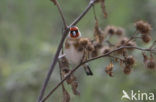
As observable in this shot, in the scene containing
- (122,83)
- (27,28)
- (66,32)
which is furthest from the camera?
(27,28)

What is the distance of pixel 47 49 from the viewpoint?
13.1ft

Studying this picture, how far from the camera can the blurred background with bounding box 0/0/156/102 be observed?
Answer: 3561 millimetres

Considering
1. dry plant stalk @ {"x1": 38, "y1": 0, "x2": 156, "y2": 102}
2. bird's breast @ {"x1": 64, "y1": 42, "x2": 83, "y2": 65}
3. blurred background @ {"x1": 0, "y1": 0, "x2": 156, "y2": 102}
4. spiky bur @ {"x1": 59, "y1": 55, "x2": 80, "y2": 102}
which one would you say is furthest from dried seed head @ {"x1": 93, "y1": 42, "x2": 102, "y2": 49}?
blurred background @ {"x1": 0, "y1": 0, "x2": 156, "y2": 102}

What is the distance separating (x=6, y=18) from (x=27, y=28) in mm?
372

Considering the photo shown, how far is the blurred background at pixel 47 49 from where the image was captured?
140 inches

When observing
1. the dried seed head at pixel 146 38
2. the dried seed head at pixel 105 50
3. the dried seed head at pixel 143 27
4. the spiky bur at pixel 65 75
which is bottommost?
the spiky bur at pixel 65 75

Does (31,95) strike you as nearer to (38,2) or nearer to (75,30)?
(38,2)

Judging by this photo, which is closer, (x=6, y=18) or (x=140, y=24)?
(x=140, y=24)

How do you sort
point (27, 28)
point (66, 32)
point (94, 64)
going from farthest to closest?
point (27, 28)
point (94, 64)
point (66, 32)

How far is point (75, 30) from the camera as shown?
2193mm

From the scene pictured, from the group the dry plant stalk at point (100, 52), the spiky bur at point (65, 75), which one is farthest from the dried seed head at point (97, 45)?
the spiky bur at point (65, 75)

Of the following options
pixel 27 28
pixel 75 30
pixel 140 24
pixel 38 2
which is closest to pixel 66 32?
pixel 75 30

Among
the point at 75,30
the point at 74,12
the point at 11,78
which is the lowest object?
the point at 11,78

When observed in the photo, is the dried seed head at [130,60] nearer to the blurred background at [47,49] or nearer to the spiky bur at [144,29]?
the spiky bur at [144,29]
